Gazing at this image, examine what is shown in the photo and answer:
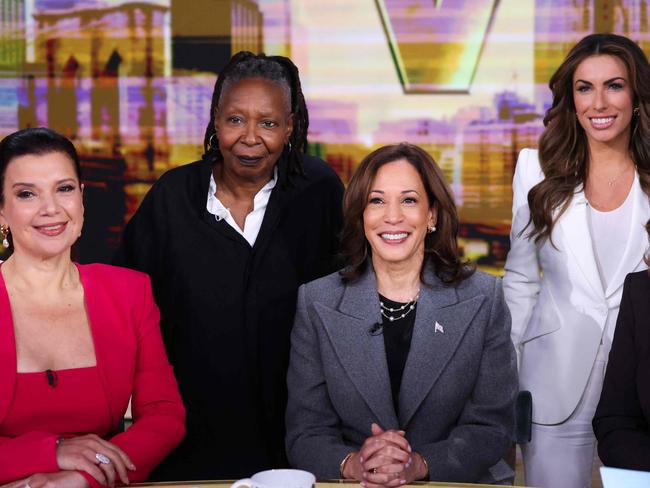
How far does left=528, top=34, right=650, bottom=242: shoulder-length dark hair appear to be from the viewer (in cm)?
277

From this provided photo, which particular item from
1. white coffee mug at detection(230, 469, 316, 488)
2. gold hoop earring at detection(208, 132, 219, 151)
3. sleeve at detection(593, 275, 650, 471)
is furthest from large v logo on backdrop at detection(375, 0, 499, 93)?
white coffee mug at detection(230, 469, 316, 488)

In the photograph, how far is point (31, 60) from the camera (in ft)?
→ 15.4

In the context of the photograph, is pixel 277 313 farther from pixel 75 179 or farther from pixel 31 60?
pixel 31 60

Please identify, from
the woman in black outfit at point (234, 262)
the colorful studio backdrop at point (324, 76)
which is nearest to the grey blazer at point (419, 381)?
the woman in black outfit at point (234, 262)

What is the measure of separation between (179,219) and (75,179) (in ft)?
1.38

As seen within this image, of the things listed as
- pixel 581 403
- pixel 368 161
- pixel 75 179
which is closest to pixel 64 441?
pixel 75 179

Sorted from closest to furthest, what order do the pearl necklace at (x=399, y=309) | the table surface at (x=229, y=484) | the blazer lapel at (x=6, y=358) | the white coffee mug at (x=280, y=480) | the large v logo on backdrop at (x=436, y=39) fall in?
the white coffee mug at (x=280, y=480) < the table surface at (x=229, y=484) < the blazer lapel at (x=6, y=358) < the pearl necklace at (x=399, y=309) < the large v logo on backdrop at (x=436, y=39)

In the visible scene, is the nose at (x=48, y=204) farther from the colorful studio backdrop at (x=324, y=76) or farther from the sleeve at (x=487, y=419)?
the colorful studio backdrop at (x=324, y=76)

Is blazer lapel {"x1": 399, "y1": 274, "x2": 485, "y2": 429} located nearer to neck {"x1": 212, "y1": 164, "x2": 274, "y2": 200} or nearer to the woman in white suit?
the woman in white suit

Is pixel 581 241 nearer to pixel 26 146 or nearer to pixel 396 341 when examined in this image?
pixel 396 341

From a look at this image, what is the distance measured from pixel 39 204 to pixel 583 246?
145 cm

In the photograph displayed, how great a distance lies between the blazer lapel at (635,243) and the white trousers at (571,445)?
196 millimetres

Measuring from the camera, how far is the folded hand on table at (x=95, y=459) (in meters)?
1.94

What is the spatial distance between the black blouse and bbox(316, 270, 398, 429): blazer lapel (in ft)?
0.14
